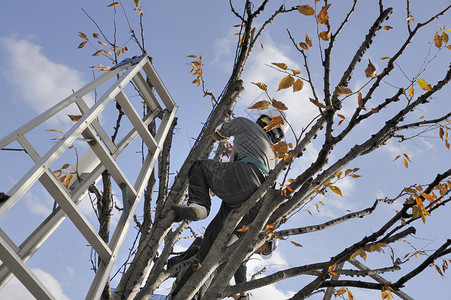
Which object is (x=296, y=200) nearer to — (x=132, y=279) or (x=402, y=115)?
(x=402, y=115)

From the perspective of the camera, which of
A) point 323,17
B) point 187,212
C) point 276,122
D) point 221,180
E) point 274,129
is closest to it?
point 323,17

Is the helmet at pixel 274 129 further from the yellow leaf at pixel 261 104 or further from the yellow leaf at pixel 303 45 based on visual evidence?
the yellow leaf at pixel 303 45

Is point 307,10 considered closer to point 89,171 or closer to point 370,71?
point 370,71

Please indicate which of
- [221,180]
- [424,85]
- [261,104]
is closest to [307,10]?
[261,104]

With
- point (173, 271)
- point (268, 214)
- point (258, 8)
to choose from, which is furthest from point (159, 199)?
point (258, 8)

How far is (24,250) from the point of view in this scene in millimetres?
2828

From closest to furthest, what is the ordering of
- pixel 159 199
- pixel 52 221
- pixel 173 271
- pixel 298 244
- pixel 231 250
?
pixel 231 250 < pixel 52 221 < pixel 298 244 < pixel 173 271 < pixel 159 199

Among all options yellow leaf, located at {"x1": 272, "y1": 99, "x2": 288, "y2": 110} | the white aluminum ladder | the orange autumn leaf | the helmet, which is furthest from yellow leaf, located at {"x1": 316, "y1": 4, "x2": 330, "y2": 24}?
the helmet

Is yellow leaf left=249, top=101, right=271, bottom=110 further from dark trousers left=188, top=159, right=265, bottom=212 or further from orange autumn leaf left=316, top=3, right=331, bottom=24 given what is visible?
dark trousers left=188, top=159, right=265, bottom=212

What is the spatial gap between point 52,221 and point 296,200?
1713 millimetres

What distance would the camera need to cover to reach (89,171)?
141 inches

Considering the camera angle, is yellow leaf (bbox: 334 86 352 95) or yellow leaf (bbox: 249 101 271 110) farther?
yellow leaf (bbox: 249 101 271 110)

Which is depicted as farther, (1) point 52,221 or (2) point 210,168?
(2) point 210,168

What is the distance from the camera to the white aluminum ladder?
2275mm
